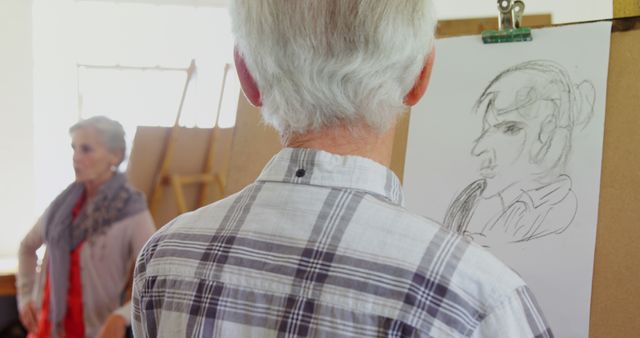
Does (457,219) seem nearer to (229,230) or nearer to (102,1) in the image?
(229,230)

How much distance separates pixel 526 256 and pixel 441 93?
0.31 metres

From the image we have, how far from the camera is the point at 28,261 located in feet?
7.89

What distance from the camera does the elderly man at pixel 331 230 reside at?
541 mm

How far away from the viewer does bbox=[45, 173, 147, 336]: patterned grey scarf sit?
2.28 metres

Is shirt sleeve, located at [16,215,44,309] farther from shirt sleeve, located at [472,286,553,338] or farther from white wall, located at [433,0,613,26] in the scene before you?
shirt sleeve, located at [472,286,553,338]

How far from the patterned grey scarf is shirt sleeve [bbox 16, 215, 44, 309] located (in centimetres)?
7

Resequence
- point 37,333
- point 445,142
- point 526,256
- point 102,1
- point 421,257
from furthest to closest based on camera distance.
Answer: point 102,1, point 37,333, point 445,142, point 526,256, point 421,257

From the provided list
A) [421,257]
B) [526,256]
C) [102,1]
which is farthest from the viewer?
[102,1]

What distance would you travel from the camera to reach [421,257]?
0.55m

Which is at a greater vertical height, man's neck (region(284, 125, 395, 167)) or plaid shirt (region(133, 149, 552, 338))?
man's neck (region(284, 125, 395, 167))

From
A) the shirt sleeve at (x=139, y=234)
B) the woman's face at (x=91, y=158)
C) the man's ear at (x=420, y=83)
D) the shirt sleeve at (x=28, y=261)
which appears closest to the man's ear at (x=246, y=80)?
the man's ear at (x=420, y=83)

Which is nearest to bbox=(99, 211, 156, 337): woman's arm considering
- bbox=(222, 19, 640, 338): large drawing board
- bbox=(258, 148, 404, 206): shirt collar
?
bbox=(222, 19, 640, 338): large drawing board

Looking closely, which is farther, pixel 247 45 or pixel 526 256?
pixel 526 256

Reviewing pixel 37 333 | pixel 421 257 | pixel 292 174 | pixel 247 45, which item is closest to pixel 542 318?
pixel 421 257
